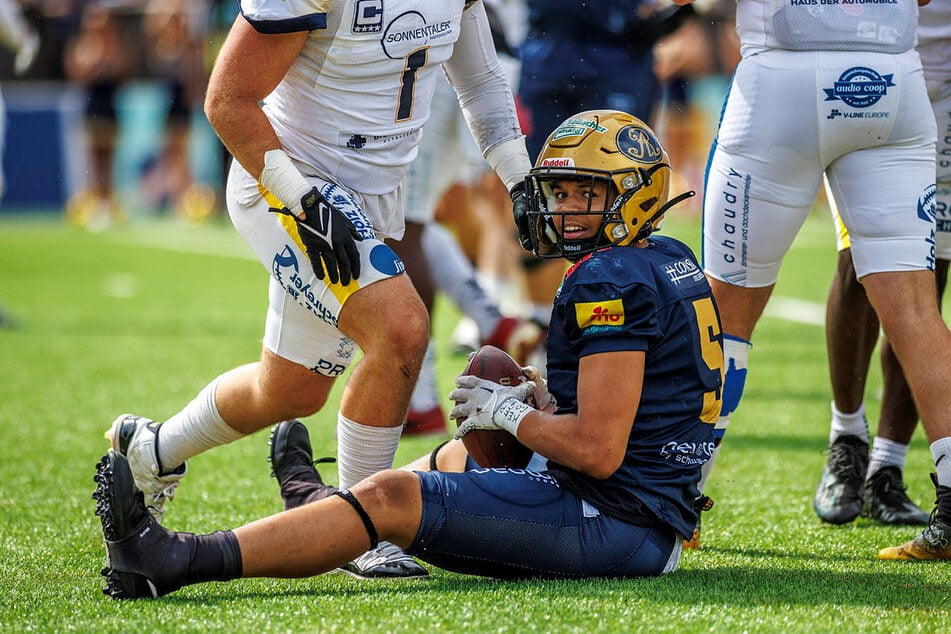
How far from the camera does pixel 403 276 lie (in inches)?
136

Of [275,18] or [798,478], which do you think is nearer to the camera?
[275,18]

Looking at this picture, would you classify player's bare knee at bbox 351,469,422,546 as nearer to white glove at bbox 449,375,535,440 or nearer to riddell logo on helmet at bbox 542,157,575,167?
white glove at bbox 449,375,535,440

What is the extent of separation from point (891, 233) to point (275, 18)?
5.67ft

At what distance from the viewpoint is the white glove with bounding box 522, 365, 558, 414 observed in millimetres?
3400

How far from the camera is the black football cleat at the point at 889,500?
4.16 m

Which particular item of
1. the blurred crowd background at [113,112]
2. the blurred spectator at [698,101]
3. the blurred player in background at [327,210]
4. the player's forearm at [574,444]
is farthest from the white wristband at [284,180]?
the blurred crowd background at [113,112]

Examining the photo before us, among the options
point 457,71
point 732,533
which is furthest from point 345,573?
point 457,71

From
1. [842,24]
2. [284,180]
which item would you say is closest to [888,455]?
[842,24]

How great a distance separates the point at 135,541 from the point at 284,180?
3.12 ft

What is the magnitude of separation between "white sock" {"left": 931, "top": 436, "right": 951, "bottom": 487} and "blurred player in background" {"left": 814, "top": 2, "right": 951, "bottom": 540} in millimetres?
623

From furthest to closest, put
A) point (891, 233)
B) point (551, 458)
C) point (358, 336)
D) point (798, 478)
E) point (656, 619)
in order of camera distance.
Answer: point (798, 478)
point (891, 233)
point (358, 336)
point (551, 458)
point (656, 619)

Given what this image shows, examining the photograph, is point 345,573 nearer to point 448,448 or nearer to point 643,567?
point 448,448

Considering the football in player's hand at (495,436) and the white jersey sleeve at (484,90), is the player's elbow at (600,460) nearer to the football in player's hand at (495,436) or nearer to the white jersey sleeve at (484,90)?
the football in player's hand at (495,436)

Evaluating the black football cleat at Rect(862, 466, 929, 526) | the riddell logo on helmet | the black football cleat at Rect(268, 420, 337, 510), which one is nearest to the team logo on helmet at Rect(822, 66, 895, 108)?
the riddell logo on helmet
